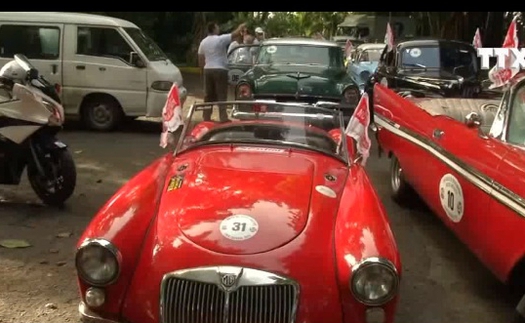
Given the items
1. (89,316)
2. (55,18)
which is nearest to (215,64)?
(55,18)

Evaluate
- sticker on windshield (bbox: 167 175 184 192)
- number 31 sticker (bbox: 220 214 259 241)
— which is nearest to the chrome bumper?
number 31 sticker (bbox: 220 214 259 241)

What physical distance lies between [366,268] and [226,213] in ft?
2.82

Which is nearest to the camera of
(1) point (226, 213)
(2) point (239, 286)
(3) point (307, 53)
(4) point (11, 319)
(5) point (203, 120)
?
(2) point (239, 286)

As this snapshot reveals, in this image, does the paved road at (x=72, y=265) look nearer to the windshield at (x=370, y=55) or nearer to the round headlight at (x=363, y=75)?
the round headlight at (x=363, y=75)

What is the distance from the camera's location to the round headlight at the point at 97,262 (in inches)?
139

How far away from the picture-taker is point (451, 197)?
5.31 meters

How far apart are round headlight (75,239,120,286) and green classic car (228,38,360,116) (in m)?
6.69

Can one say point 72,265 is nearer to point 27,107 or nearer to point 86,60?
point 27,107

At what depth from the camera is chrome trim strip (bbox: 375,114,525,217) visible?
4140mm

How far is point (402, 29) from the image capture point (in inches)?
1411

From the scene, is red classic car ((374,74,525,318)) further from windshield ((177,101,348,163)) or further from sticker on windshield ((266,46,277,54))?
sticker on windshield ((266,46,277,54))

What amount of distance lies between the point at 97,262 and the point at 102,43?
8617mm

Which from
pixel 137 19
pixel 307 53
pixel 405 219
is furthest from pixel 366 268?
pixel 137 19

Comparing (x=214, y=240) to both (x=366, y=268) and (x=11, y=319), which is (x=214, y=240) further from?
(x=11, y=319)
